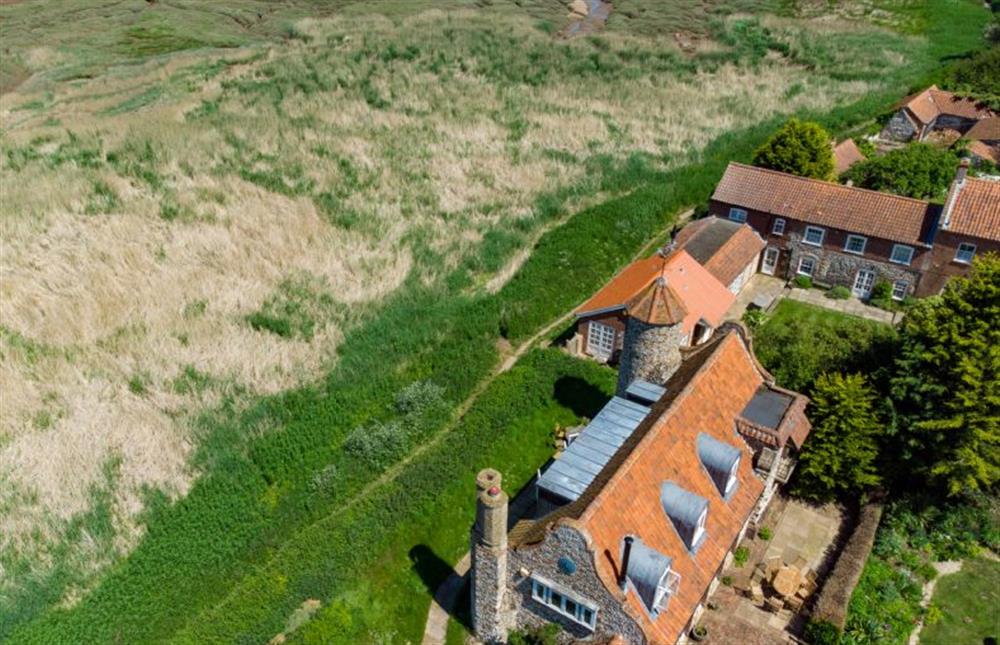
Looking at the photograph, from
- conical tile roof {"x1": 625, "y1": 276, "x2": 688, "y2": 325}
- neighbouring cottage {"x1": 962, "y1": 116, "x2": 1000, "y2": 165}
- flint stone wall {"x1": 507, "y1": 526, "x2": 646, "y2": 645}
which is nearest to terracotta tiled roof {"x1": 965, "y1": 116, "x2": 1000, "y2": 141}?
neighbouring cottage {"x1": 962, "y1": 116, "x2": 1000, "y2": 165}

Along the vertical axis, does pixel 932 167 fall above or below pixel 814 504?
above

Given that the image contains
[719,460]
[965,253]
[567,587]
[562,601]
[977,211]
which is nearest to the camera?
[567,587]

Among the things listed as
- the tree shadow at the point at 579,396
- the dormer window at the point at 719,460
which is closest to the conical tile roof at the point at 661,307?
the dormer window at the point at 719,460

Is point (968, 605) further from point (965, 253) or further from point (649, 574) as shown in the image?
point (965, 253)

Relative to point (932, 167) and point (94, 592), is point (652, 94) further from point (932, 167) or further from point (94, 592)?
point (94, 592)

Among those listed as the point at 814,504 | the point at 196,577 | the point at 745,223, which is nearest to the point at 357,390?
the point at 196,577

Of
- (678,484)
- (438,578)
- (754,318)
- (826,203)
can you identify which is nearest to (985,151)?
(826,203)

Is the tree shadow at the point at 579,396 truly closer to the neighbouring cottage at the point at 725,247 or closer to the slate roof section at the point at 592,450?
the slate roof section at the point at 592,450
